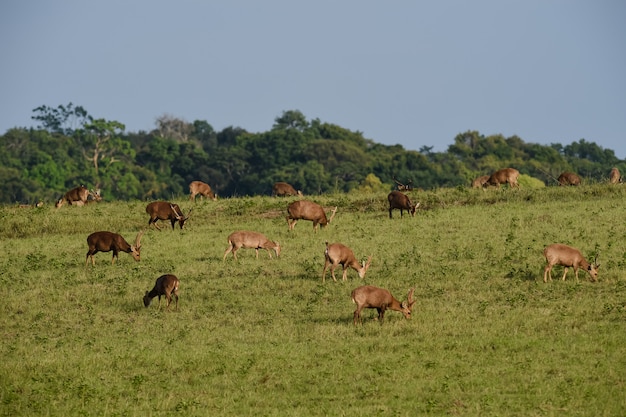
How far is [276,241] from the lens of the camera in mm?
30141

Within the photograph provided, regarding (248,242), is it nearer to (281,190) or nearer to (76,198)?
(76,198)

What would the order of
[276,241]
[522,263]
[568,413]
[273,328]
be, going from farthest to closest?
[276,241], [522,263], [273,328], [568,413]

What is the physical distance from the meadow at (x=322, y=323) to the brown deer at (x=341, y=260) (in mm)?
270

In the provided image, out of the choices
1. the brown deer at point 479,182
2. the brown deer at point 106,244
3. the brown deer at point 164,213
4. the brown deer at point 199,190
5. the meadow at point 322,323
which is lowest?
the meadow at point 322,323

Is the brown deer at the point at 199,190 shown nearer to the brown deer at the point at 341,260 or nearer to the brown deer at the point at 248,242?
the brown deer at the point at 248,242

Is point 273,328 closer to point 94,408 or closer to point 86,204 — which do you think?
point 94,408

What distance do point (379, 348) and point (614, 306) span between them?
16.5 feet

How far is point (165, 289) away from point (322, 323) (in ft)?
11.5

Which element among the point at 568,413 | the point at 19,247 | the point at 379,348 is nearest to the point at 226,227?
the point at 19,247

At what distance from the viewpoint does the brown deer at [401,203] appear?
33.4 metres

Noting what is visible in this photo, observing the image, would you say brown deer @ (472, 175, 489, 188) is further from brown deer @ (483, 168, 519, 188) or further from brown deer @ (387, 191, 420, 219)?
→ brown deer @ (387, 191, 420, 219)

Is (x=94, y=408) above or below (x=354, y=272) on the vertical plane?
below

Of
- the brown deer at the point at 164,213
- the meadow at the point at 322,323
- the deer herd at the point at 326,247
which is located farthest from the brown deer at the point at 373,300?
the brown deer at the point at 164,213

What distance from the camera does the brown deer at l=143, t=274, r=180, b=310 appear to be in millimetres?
23562
